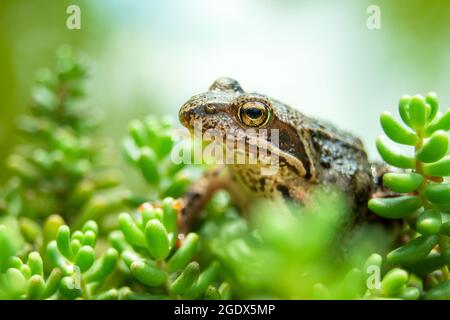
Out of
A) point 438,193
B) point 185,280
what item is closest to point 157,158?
point 185,280

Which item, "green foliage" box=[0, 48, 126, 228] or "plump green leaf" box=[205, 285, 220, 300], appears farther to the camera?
"green foliage" box=[0, 48, 126, 228]

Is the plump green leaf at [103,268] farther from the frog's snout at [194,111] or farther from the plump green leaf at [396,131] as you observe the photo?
the plump green leaf at [396,131]

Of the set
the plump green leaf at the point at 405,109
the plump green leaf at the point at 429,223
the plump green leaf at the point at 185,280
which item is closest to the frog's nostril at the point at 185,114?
the plump green leaf at the point at 185,280

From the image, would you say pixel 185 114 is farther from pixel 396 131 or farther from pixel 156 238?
pixel 396 131

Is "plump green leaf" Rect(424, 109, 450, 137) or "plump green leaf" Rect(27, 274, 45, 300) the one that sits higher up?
"plump green leaf" Rect(424, 109, 450, 137)

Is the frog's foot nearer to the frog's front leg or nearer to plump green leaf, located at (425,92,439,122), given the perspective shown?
the frog's front leg

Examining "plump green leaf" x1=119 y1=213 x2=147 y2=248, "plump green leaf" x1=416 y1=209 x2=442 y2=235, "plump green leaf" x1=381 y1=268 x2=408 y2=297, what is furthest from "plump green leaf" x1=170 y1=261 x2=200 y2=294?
"plump green leaf" x1=416 y1=209 x2=442 y2=235

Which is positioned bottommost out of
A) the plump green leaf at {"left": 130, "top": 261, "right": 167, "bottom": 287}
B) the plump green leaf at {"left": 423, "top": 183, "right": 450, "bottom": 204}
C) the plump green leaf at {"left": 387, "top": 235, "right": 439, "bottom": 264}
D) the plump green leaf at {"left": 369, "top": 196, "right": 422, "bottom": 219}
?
the plump green leaf at {"left": 130, "top": 261, "right": 167, "bottom": 287}
